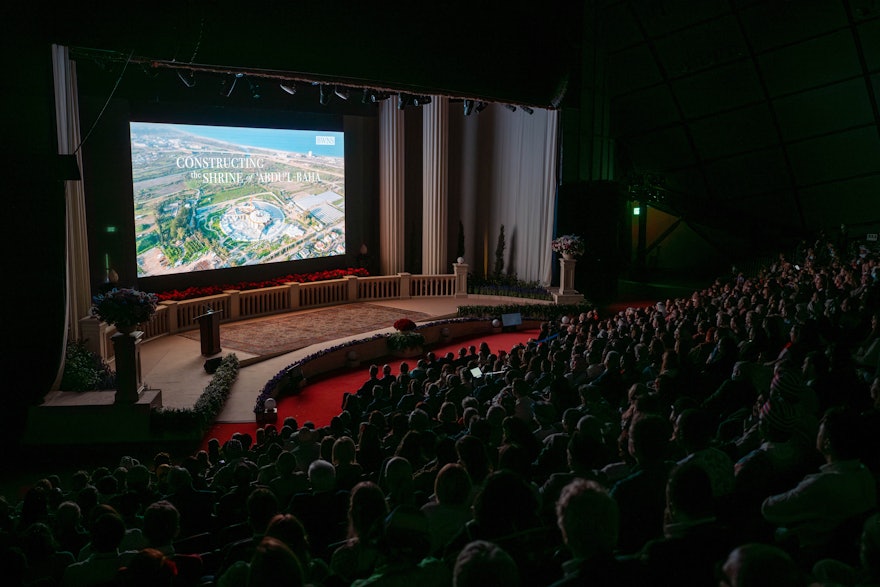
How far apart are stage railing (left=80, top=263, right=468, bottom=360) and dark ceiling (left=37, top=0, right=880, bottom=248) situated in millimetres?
3963

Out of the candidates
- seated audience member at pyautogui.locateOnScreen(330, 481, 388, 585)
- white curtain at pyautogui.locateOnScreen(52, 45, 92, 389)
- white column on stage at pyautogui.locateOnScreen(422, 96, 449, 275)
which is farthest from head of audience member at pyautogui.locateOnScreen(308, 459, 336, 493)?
white column on stage at pyautogui.locateOnScreen(422, 96, 449, 275)

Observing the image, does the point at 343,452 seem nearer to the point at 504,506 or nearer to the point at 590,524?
the point at 504,506

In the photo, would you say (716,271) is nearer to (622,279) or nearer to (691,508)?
(622,279)

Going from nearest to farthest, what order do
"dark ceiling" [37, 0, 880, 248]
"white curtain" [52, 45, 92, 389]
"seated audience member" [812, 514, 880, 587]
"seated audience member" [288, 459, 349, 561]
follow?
"seated audience member" [812, 514, 880, 587], "seated audience member" [288, 459, 349, 561], "white curtain" [52, 45, 92, 389], "dark ceiling" [37, 0, 880, 248]

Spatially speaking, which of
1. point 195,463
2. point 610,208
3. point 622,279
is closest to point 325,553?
point 195,463

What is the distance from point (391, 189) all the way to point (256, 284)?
→ 4415 mm

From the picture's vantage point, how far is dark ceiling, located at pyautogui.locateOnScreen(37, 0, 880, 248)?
10.4m

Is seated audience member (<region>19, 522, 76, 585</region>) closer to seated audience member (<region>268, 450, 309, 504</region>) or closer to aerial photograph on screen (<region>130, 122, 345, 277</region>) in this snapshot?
seated audience member (<region>268, 450, 309, 504</region>)

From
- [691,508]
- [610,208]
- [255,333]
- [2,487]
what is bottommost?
[2,487]

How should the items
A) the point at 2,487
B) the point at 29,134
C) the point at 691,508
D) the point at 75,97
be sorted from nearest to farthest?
1. the point at 691,508
2. the point at 2,487
3. the point at 29,134
4. the point at 75,97

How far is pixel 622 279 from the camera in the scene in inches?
823

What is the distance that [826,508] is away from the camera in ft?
7.89

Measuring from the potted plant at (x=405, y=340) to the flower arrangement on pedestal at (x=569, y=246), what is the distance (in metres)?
4.41

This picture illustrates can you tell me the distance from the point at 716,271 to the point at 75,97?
54.5 ft
